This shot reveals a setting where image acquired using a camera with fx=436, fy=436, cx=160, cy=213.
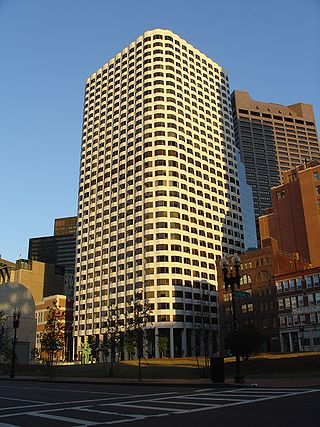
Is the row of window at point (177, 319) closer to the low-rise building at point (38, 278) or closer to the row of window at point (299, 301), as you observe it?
the row of window at point (299, 301)

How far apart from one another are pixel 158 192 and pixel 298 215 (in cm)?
3750

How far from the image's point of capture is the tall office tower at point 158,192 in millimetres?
109938

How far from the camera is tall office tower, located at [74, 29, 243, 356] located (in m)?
110

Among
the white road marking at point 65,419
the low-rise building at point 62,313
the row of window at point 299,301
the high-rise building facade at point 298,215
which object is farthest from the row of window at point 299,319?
the low-rise building at point 62,313

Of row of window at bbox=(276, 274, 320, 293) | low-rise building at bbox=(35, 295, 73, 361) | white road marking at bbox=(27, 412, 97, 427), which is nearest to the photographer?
white road marking at bbox=(27, 412, 97, 427)

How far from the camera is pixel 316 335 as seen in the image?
253 ft

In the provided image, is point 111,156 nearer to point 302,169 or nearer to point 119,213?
point 119,213

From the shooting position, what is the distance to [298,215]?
11512cm

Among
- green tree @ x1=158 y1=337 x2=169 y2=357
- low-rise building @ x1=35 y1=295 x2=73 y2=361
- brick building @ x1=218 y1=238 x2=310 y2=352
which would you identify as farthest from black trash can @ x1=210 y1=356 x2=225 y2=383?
low-rise building @ x1=35 y1=295 x2=73 y2=361

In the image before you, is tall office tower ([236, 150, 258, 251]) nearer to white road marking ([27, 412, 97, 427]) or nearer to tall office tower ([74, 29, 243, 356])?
tall office tower ([74, 29, 243, 356])

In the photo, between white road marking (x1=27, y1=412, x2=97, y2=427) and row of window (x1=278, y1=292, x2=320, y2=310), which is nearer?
white road marking (x1=27, y1=412, x2=97, y2=427)

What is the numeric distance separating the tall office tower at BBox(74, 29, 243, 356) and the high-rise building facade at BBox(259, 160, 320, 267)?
14584 mm

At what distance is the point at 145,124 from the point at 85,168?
26.9 metres

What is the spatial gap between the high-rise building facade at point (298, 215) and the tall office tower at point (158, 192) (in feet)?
47.8
